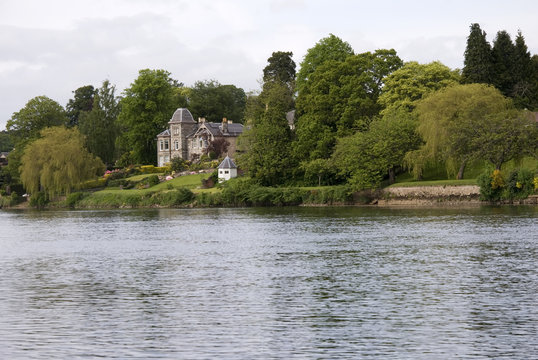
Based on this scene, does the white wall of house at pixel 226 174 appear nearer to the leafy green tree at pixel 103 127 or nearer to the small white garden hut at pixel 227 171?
the small white garden hut at pixel 227 171

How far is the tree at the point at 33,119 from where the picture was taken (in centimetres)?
11681

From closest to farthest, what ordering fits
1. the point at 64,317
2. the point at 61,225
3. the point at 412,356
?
1. the point at 412,356
2. the point at 64,317
3. the point at 61,225

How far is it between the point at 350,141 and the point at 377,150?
3.35 m

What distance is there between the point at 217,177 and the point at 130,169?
73.3 feet

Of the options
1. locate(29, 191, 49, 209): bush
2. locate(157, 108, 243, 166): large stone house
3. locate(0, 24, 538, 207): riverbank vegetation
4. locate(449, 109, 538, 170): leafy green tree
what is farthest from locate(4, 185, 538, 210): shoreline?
locate(157, 108, 243, 166): large stone house

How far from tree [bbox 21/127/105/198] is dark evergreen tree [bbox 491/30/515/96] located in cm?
4972

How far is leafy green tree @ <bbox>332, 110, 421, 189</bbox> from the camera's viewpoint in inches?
2914

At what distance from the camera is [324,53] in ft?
317

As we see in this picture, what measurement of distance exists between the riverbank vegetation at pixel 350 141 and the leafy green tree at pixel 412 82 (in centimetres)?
14

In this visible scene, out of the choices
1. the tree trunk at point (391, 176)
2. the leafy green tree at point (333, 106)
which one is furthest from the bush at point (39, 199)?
the tree trunk at point (391, 176)

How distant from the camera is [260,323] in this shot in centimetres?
1934

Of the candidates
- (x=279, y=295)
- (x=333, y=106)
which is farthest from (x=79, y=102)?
(x=279, y=295)

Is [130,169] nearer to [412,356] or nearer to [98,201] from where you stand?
[98,201]

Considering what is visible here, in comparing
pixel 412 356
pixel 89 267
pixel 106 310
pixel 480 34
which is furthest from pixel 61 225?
pixel 480 34
